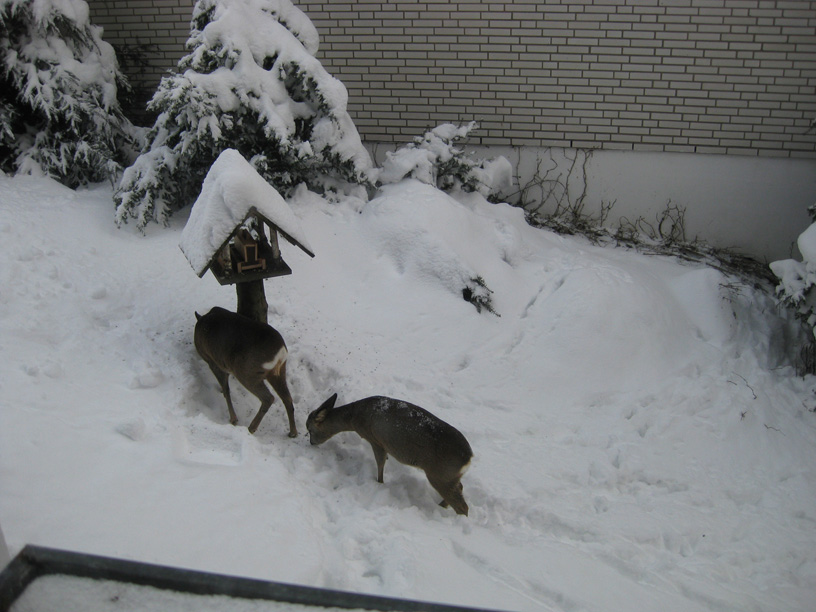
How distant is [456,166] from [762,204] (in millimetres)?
4337

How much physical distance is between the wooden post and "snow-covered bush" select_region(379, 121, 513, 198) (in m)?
3.19

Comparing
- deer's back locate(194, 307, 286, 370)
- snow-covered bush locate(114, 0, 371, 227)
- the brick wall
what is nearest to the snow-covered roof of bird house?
deer's back locate(194, 307, 286, 370)

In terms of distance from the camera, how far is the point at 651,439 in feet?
20.4

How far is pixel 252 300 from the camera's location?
6035mm

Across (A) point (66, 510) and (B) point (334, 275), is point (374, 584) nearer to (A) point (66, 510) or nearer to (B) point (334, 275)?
(A) point (66, 510)

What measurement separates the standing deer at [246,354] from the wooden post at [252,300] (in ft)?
0.87

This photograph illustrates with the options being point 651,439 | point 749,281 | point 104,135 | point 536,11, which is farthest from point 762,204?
point 104,135

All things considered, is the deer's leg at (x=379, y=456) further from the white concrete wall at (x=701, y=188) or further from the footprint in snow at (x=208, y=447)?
the white concrete wall at (x=701, y=188)

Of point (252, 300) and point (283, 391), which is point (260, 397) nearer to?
point (283, 391)

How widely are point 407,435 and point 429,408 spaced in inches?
47.9

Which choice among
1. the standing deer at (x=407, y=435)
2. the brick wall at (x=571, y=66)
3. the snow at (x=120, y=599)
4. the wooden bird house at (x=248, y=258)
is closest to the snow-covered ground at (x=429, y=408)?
the standing deer at (x=407, y=435)

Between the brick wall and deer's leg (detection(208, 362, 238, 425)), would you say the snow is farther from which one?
the brick wall

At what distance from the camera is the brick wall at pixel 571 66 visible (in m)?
8.87

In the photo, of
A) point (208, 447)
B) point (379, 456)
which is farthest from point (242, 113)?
point (379, 456)
